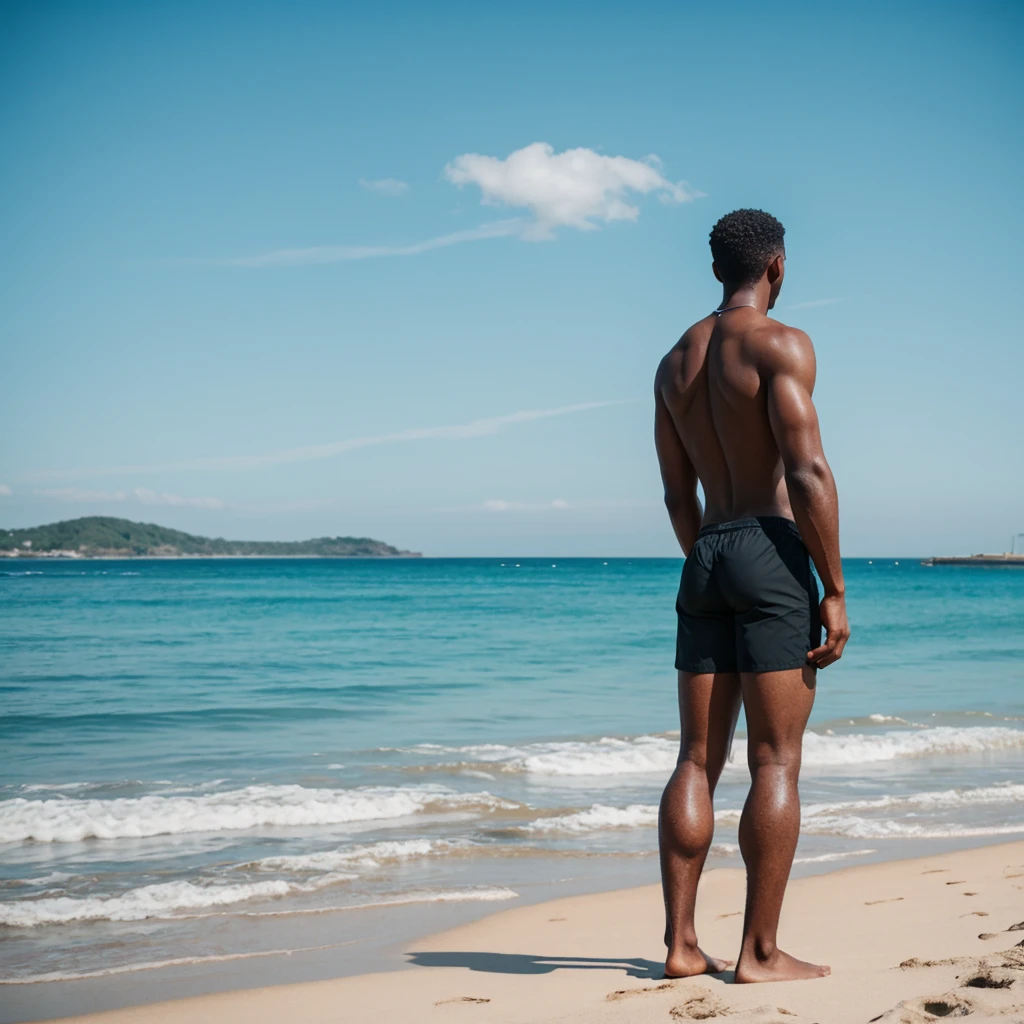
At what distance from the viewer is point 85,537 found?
122m

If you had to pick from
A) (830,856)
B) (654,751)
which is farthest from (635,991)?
Answer: (654,751)

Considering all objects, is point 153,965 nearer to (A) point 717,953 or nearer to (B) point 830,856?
(A) point 717,953

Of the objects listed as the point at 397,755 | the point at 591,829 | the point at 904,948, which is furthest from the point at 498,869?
the point at 397,755

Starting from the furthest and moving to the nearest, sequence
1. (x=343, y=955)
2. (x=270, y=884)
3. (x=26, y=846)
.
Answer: (x=26, y=846) → (x=270, y=884) → (x=343, y=955)

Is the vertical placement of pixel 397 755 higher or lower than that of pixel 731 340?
lower

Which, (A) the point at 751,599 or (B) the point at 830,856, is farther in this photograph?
(B) the point at 830,856

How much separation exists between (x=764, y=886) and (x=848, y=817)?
4399 millimetres

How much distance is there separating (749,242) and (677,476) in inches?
28.6

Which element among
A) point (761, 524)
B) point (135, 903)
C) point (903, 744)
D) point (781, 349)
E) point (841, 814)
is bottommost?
point (903, 744)

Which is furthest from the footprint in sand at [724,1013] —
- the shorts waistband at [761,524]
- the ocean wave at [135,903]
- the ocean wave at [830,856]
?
the ocean wave at [830,856]

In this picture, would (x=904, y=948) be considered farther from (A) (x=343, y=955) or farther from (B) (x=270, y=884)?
(B) (x=270, y=884)

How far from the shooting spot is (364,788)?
307 inches

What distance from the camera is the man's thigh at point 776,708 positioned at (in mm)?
2859

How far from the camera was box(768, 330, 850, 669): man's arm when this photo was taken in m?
2.85
